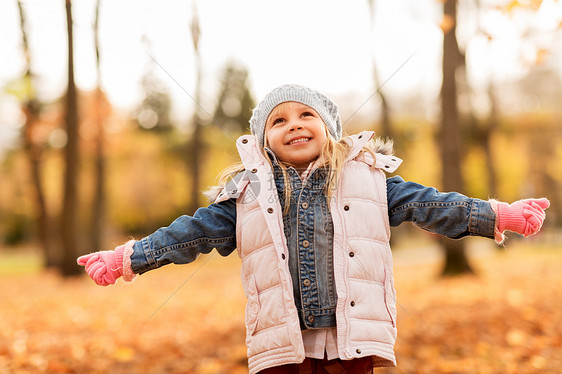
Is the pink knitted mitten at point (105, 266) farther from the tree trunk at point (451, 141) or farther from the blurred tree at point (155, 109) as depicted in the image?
the blurred tree at point (155, 109)

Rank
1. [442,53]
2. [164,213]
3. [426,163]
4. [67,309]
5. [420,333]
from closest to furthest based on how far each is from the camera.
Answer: [420,333] < [67,309] < [442,53] < [426,163] < [164,213]

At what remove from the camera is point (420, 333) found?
5.85m

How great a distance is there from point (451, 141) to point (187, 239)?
340 inches

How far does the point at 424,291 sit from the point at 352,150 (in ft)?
23.7

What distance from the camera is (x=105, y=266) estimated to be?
7.44 ft

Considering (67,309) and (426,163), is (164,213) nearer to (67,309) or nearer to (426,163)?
(426,163)

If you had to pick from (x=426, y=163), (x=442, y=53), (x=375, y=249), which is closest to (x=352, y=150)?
(x=375, y=249)

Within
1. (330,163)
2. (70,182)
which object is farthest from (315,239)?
(70,182)

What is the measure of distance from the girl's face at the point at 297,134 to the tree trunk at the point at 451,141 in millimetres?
7965

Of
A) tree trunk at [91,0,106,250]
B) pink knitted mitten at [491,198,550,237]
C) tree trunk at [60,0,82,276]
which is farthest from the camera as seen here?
tree trunk at [91,0,106,250]

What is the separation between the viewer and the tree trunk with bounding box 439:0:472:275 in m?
9.75

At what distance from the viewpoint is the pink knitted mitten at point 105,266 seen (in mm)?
2246

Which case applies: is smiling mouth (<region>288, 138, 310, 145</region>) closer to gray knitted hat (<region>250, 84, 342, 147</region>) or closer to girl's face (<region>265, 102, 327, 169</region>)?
girl's face (<region>265, 102, 327, 169</region>)

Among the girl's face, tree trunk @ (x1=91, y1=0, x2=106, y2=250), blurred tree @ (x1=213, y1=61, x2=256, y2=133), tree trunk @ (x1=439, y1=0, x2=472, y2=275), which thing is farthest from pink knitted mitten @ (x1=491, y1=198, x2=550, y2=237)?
blurred tree @ (x1=213, y1=61, x2=256, y2=133)
